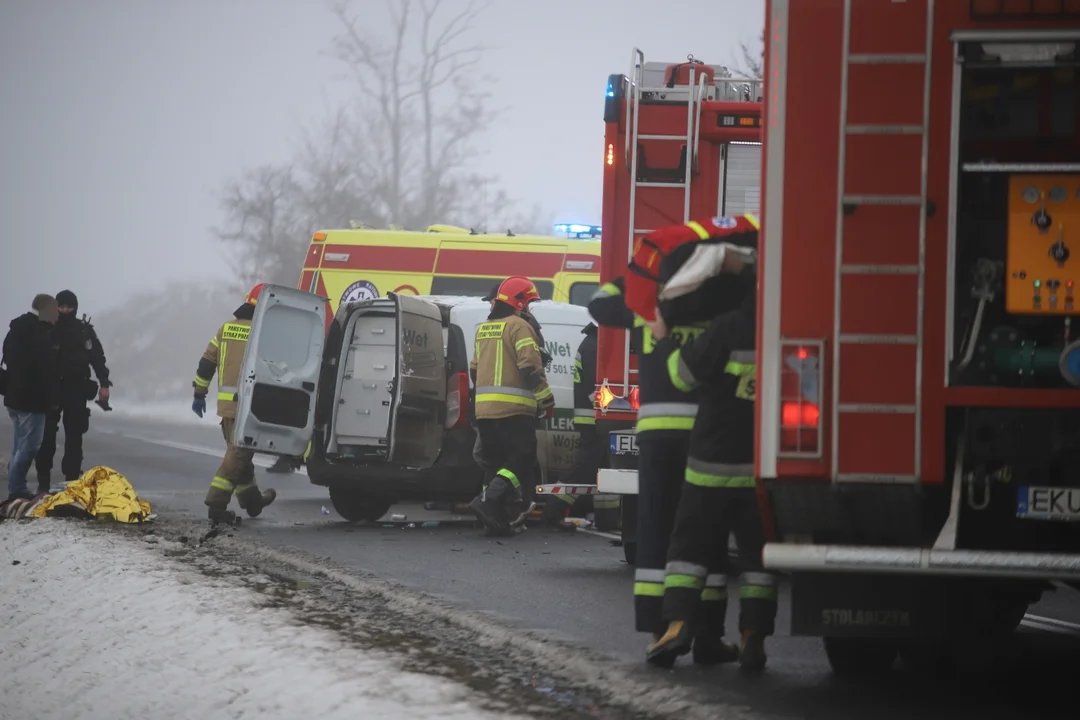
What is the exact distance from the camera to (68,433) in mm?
14461

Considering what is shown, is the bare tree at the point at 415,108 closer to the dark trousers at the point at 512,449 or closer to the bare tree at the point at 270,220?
the bare tree at the point at 270,220

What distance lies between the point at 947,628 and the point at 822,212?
1.52 m

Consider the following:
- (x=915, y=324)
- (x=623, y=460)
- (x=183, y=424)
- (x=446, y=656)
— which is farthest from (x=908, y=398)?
(x=183, y=424)

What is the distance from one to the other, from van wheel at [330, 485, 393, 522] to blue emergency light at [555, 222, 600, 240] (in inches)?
198

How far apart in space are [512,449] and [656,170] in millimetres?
2703

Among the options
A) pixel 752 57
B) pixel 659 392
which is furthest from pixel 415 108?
pixel 659 392

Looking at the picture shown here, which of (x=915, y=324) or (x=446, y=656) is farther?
(x=446, y=656)

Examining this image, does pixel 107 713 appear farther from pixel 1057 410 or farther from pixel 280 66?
pixel 280 66

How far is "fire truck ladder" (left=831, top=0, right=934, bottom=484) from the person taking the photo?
4.98 meters

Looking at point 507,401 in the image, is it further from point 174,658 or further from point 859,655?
point 859,655

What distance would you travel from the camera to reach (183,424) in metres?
35.6

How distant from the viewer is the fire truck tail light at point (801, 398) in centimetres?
502

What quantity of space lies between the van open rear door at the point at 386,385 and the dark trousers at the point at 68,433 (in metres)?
2.98

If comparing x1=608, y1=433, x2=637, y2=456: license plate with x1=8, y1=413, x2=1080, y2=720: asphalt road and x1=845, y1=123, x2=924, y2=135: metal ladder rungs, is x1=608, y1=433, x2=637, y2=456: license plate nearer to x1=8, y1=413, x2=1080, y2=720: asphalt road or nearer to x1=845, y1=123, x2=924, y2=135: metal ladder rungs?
x1=8, y1=413, x2=1080, y2=720: asphalt road
